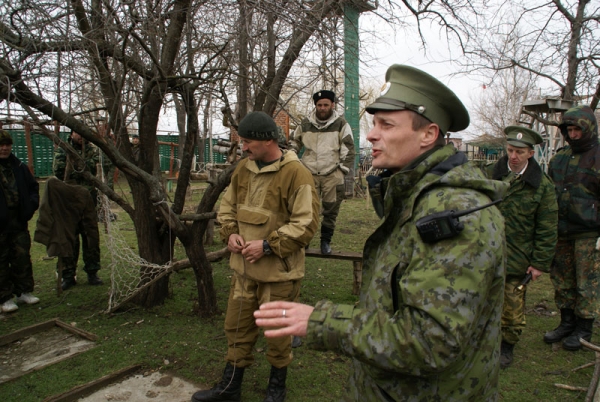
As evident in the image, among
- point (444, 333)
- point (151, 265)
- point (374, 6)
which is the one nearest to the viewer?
point (444, 333)

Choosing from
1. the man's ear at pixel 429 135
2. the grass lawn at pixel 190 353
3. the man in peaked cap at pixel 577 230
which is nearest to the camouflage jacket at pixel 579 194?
the man in peaked cap at pixel 577 230

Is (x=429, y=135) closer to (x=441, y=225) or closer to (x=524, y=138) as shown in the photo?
(x=441, y=225)

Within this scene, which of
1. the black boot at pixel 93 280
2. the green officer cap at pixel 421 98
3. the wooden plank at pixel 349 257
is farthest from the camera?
the black boot at pixel 93 280

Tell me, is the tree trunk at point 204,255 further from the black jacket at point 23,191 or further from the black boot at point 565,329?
the black boot at point 565,329

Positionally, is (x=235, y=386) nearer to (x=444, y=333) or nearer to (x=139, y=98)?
(x=444, y=333)

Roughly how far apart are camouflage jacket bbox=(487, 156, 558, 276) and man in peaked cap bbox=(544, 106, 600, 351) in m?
0.47

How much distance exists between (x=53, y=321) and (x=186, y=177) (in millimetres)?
2049

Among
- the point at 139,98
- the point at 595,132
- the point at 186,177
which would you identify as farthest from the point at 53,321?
the point at 595,132

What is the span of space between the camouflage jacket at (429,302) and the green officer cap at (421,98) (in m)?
0.13

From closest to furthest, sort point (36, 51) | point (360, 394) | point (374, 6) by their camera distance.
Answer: point (360, 394) → point (36, 51) → point (374, 6)

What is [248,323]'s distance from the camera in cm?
323

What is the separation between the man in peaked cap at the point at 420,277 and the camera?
1.18m

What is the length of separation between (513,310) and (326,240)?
233 centimetres

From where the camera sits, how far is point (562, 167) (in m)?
4.25
